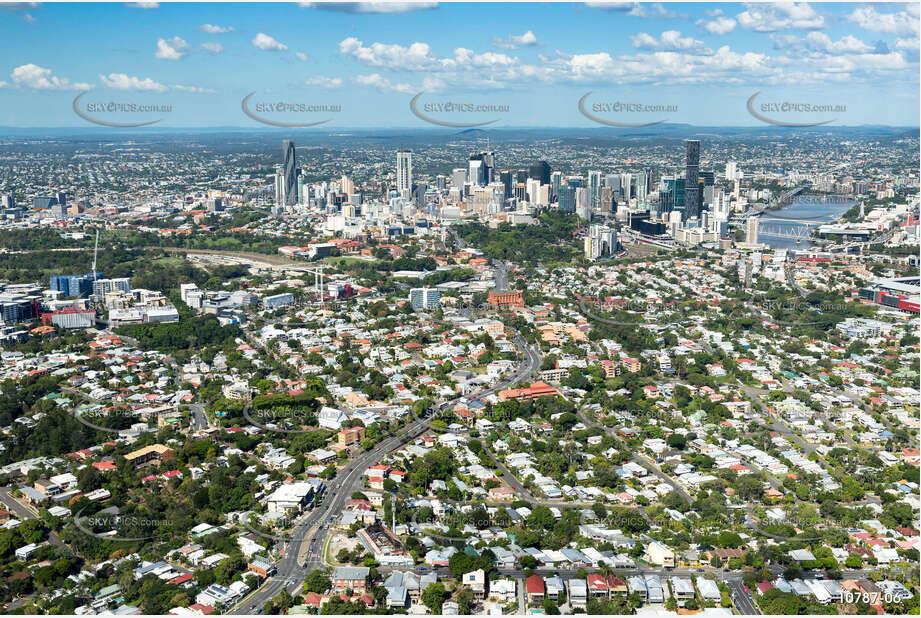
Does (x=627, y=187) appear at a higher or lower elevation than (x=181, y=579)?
higher

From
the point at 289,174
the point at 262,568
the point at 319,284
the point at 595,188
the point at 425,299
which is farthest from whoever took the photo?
the point at 289,174

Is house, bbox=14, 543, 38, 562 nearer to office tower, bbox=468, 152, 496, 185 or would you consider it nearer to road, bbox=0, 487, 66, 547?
road, bbox=0, 487, 66, 547

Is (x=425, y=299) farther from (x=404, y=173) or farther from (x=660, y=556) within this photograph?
(x=404, y=173)

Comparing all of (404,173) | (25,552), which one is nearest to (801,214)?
(404,173)

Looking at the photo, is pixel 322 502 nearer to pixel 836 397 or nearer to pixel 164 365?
pixel 164 365

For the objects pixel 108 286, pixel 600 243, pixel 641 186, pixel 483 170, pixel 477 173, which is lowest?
pixel 108 286

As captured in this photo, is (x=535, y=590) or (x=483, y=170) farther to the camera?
(x=483, y=170)
